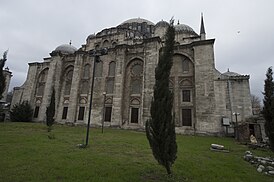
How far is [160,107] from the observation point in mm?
5105

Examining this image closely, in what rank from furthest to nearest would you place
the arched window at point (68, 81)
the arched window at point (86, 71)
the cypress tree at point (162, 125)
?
the arched window at point (68, 81), the arched window at point (86, 71), the cypress tree at point (162, 125)

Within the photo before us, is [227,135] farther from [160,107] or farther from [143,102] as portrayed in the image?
[160,107]

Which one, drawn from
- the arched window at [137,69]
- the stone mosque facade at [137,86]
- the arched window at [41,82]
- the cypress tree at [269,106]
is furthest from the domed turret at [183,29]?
the arched window at [41,82]

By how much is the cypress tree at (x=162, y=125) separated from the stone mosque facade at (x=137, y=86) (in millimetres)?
14673

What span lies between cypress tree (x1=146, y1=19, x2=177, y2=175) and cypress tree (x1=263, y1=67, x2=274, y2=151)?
6.13 metres

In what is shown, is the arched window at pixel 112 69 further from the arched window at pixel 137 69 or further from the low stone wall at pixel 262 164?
the low stone wall at pixel 262 164

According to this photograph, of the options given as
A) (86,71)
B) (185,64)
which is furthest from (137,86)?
(86,71)

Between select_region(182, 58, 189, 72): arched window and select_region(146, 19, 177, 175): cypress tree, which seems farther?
select_region(182, 58, 189, 72): arched window

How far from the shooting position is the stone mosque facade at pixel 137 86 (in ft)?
64.3

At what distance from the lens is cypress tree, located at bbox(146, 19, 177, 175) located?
4.95 m

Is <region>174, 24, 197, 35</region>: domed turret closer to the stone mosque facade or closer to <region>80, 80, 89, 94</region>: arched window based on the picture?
the stone mosque facade

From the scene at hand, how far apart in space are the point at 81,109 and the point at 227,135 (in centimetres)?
1948

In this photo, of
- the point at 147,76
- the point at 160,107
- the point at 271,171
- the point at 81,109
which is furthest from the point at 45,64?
the point at 271,171

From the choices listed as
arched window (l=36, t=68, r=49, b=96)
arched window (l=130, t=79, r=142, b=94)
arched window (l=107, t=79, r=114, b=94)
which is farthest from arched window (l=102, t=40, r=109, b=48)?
arched window (l=36, t=68, r=49, b=96)
